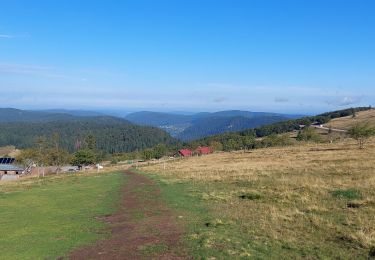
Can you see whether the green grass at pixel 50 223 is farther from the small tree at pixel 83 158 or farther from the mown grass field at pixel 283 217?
the small tree at pixel 83 158

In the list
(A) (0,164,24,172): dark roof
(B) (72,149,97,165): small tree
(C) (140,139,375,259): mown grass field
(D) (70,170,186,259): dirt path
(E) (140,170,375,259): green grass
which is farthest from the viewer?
(A) (0,164,24,172): dark roof

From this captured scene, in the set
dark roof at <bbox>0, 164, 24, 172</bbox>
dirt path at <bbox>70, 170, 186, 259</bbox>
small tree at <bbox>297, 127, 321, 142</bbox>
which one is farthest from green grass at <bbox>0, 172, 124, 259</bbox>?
dark roof at <bbox>0, 164, 24, 172</bbox>

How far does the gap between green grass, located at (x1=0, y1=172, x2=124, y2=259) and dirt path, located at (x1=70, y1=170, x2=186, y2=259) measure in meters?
0.77

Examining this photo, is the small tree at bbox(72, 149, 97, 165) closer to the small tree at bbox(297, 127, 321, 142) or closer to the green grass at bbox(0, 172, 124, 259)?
the small tree at bbox(297, 127, 321, 142)

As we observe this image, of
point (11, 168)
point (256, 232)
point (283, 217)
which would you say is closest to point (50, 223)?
point (256, 232)

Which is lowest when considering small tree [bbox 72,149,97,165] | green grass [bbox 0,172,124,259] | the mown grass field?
small tree [bbox 72,149,97,165]

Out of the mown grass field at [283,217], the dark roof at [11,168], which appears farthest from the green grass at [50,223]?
the dark roof at [11,168]

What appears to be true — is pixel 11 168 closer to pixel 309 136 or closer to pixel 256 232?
pixel 309 136

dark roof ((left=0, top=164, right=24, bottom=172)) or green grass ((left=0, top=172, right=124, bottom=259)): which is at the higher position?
green grass ((left=0, top=172, right=124, bottom=259))

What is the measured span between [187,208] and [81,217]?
18.7 ft

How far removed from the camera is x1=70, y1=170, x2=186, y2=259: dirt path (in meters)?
13.0

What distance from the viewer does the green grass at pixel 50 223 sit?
1426cm

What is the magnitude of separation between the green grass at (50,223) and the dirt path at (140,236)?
2.54ft

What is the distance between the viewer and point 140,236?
15.4 m
